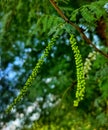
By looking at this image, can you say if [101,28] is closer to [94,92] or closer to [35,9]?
[94,92]

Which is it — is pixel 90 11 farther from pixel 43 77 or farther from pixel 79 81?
pixel 43 77

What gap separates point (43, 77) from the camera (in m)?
5.89

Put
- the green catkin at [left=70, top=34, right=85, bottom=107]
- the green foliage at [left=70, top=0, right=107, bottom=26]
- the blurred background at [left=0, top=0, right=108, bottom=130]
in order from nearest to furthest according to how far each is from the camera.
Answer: the green catkin at [left=70, top=34, right=85, bottom=107] < the green foliage at [left=70, top=0, right=107, bottom=26] < the blurred background at [left=0, top=0, right=108, bottom=130]

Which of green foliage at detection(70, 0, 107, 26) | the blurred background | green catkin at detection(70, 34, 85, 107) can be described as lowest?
green catkin at detection(70, 34, 85, 107)

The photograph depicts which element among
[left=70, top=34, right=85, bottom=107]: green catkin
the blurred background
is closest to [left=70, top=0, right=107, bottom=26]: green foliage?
[left=70, top=34, right=85, bottom=107]: green catkin

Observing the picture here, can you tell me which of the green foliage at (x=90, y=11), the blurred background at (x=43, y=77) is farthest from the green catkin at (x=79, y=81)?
the blurred background at (x=43, y=77)

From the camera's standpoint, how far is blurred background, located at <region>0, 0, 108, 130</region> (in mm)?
5032

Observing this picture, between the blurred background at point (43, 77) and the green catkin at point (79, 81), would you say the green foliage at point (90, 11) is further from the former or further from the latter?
the blurred background at point (43, 77)

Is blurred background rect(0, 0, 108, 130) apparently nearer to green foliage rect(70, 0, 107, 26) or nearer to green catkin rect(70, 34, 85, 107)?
green foliage rect(70, 0, 107, 26)

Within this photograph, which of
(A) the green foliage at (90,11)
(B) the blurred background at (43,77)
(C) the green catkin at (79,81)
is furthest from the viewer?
(B) the blurred background at (43,77)

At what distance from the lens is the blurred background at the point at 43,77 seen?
5.03 metres

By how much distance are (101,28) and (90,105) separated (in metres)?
1.03

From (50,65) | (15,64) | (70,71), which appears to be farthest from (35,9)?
(15,64)

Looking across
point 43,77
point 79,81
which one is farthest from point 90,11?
point 43,77
